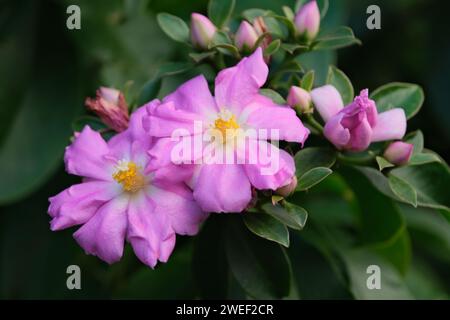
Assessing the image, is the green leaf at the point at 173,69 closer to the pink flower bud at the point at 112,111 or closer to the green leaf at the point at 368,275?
the pink flower bud at the point at 112,111

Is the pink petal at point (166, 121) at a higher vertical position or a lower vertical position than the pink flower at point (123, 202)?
higher

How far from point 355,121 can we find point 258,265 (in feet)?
0.97

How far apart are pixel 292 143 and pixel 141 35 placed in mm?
979

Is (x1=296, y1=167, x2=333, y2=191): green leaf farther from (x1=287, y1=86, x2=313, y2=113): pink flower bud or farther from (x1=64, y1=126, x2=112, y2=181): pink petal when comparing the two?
(x1=64, y1=126, x2=112, y2=181): pink petal

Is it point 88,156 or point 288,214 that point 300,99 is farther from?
point 88,156

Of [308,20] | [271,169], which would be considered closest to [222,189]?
[271,169]

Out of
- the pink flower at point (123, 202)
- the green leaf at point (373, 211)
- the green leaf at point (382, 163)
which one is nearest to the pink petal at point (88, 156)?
the pink flower at point (123, 202)

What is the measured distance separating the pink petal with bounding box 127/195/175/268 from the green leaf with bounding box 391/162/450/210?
43 centimetres

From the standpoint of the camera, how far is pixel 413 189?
52.0 inches

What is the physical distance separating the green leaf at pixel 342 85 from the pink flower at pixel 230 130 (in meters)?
0.18

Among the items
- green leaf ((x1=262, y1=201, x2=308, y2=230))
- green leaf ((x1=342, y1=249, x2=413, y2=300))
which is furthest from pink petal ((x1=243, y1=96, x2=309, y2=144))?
green leaf ((x1=342, y1=249, x2=413, y2=300))

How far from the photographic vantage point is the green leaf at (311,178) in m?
1.23

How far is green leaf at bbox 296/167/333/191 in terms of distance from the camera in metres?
1.23

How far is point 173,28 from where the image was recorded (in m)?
1.48
